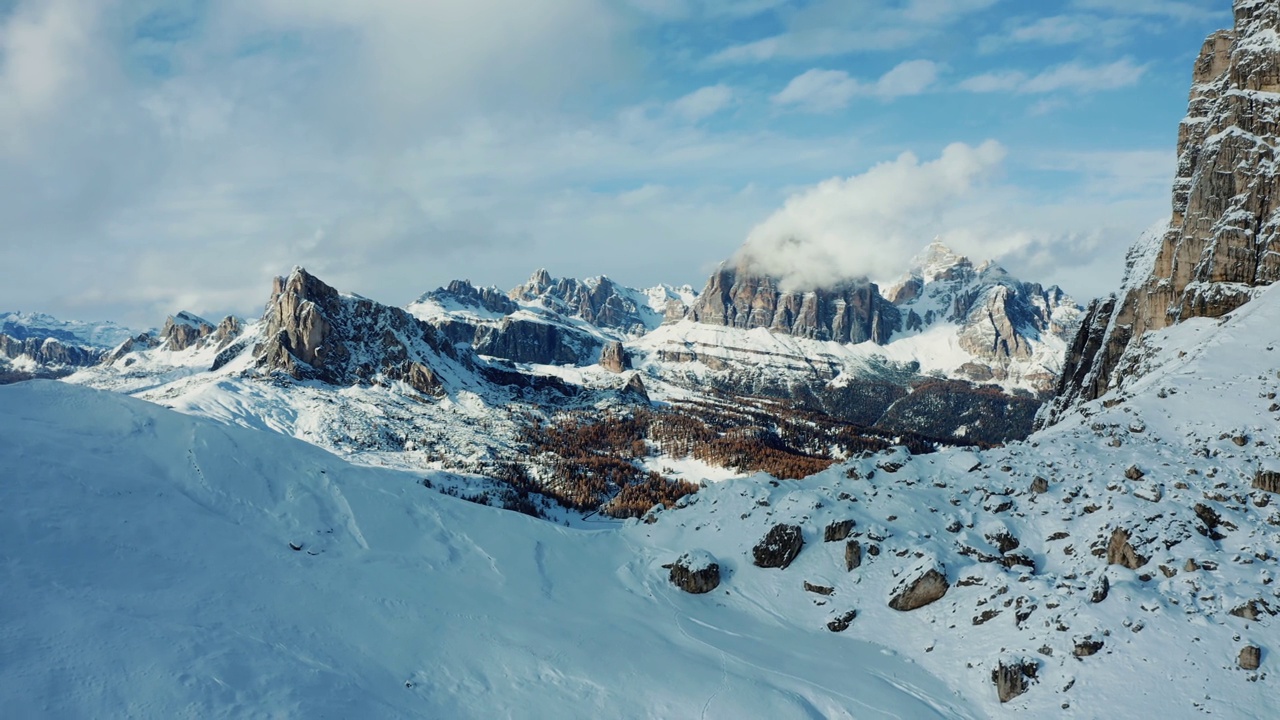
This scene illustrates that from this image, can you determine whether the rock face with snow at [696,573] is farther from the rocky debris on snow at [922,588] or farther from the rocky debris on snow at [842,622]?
the rocky debris on snow at [922,588]

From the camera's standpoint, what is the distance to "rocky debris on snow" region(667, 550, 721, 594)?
149 feet

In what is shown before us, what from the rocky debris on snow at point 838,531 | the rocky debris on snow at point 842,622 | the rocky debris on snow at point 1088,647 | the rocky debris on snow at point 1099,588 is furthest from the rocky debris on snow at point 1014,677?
the rocky debris on snow at point 838,531

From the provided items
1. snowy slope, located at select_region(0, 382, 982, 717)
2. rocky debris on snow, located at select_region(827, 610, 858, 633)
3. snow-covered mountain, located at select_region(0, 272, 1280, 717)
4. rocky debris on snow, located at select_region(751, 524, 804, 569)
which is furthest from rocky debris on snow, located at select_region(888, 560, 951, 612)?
rocky debris on snow, located at select_region(751, 524, 804, 569)

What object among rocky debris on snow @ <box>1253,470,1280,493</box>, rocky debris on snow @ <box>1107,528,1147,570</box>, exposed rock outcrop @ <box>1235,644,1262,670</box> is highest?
rocky debris on snow @ <box>1253,470,1280,493</box>

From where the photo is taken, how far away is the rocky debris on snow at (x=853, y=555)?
139ft

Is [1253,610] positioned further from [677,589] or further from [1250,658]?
[677,589]

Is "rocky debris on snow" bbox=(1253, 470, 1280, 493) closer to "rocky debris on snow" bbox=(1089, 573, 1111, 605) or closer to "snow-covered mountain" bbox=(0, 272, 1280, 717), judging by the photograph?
"snow-covered mountain" bbox=(0, 272, 1280, 717)

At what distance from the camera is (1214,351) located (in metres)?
51.5

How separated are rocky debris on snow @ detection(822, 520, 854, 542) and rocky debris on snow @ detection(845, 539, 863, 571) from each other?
5.46 ft

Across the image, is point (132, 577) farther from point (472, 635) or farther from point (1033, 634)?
point (1033, 634)

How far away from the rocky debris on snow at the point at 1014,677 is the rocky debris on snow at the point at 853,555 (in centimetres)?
1253

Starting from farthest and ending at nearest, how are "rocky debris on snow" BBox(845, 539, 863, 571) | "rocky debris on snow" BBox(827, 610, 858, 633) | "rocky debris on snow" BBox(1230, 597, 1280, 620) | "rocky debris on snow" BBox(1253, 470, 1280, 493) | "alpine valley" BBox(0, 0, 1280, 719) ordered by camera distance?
1. "rocky debris on snow" BBox(845, 539, 863, 571)
2. "rocky debris on snow" BBox(827, 610, 858, 633)
3. "rocky debris on snow" BBox(1253, 470, 1280, 493)
4. "rocky debris on snow" BBox(1230, 597, 1280, 620)
5. "alpine valley" BBox(0, 0, 1280, 719)

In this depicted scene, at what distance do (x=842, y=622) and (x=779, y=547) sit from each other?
7.82 metres

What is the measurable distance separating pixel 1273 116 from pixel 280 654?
302 feet
